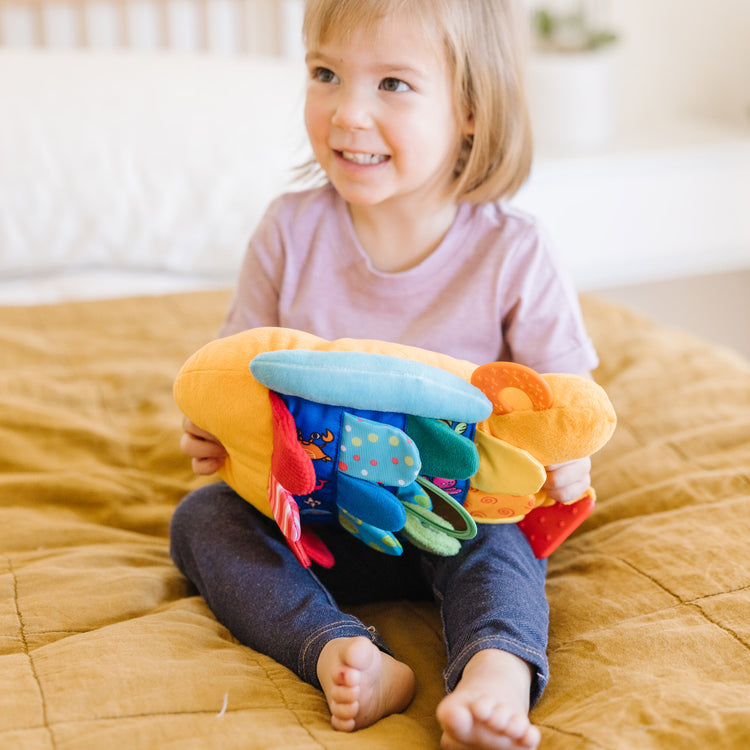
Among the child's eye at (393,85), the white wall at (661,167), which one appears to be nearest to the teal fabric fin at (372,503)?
the child's eye at (393,85)

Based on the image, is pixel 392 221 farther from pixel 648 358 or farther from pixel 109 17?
pixel 109 17

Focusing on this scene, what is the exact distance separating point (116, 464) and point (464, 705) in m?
0.63

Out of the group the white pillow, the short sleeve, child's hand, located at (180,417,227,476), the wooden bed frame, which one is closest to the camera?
child's hand, located at (180,417,227,476)

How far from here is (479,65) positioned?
0.94 metres

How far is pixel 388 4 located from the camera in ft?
2.81

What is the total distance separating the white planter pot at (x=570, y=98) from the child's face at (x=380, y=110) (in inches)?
50.6

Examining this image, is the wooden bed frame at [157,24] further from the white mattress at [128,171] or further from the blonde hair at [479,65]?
the blonde hair at [479,65]

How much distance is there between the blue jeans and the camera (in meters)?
0.70

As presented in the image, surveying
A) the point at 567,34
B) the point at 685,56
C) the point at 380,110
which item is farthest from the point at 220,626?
the point at 685,56

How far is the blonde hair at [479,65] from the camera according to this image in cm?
87

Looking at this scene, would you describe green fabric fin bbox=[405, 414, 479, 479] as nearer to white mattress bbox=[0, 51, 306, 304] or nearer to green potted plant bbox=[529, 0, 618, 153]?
white mattress bbox=[0, 51, 306, 304]

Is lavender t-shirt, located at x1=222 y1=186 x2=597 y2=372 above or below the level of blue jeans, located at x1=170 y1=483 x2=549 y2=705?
above

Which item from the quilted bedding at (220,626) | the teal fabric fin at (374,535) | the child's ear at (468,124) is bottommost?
the quilted bedding at (220,626)

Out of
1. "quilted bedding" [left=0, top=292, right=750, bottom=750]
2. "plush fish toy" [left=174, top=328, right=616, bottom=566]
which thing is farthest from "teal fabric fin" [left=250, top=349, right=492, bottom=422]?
"quilted bedding" [left=0, top=292, right=750, bottom=750]
